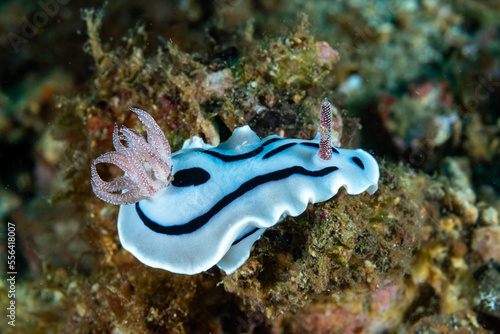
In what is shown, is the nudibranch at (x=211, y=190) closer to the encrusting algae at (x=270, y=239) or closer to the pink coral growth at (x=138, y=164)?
the pink coral growth at (x=138, y=164)

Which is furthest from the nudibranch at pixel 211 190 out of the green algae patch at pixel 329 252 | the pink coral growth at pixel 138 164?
the green algae patch at pixel 329 252

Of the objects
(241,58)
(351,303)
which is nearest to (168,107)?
(241,58)

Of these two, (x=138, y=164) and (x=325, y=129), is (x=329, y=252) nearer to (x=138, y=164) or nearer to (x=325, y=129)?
(x=325, y=129)

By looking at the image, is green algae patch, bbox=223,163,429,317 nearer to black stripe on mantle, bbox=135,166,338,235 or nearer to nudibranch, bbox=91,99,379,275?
nudibranch, bbox=91,99,379,275

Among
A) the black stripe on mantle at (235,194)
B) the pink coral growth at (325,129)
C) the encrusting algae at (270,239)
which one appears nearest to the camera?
the pink coral growth at (325,129)

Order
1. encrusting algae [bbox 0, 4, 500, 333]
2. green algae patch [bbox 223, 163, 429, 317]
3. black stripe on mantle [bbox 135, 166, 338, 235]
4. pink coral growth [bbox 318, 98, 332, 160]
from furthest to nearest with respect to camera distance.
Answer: encrusting algae [bbox 0, 4, 500, 333]
green algae patch [bbox 223, 163, 429, 317]
black stripe on mantle [bbox 135, 166, 338, 235]
pink coral growth [bbox 318, 98, 332, 160]

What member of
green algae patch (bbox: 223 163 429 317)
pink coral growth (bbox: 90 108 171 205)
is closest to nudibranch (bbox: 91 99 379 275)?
pink coral growth (bbox: 90 108 171 205)

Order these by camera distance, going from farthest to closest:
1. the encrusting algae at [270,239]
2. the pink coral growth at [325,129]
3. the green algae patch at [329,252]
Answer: the encrusting algae at [270,239] → the green algae patch at [329,252] → the pink coral growth at [325,129]

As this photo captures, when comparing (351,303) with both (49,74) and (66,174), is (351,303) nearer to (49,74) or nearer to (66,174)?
(66,174)
